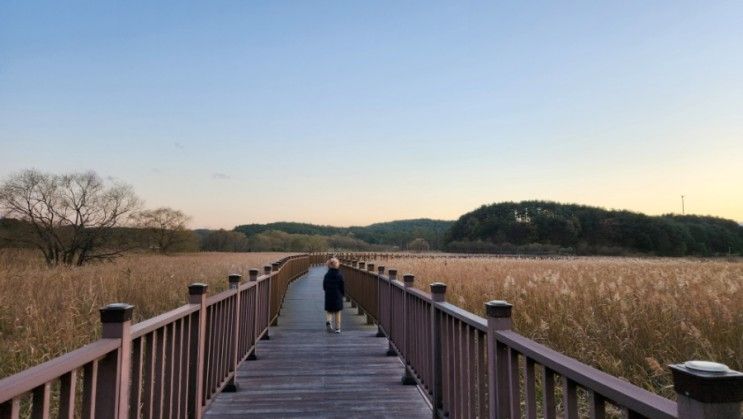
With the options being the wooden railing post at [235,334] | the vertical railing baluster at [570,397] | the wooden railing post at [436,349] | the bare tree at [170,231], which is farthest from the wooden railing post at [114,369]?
the bare tree at [170,231]

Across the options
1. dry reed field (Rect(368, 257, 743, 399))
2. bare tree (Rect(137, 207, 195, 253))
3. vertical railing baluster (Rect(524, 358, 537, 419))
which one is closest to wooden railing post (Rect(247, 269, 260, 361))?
dry reed field (Rect(368, 257, 743, 399))

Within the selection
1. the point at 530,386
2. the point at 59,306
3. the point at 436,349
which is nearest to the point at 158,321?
the point at 530,386

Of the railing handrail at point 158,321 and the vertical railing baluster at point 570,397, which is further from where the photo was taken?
the railing handrail at point 158,321

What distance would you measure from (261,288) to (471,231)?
101 metres

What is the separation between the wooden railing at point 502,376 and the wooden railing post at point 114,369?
1.81m

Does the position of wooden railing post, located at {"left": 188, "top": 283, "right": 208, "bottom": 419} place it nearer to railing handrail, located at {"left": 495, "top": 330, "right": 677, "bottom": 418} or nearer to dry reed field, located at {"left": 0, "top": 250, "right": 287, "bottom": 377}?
railing handrail, located at {"left": 495, "top": 330, "right": 677, "bottom": 418}

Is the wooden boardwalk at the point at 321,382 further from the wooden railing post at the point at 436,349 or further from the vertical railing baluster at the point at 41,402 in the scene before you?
the vertical railing baluster at the point at 41,402

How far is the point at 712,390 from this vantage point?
97 cm

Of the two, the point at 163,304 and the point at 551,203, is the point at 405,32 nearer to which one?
the point at 163,304

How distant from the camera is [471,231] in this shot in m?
105

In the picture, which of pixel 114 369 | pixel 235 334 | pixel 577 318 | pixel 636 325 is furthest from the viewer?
pixel 577 318

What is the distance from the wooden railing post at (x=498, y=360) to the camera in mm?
2348

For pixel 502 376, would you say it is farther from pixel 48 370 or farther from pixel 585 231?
pixel 585 231

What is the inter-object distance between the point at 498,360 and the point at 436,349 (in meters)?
1.40
